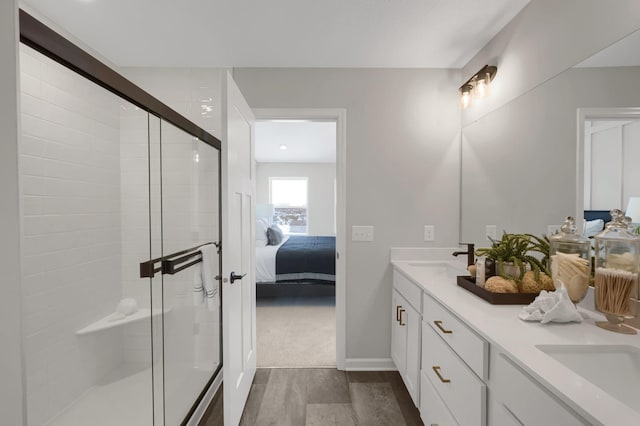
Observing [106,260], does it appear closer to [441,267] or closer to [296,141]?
[441,267]

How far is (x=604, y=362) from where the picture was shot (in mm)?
931

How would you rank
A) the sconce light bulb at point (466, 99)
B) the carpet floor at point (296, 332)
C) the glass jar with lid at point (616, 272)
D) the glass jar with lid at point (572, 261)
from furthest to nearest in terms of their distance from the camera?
the carpet floor at point (296, 332), the sconce light bulb at point (466, 99), the glass jar with lid at point (572, 261), the glass jar with lid at point (616, 272)

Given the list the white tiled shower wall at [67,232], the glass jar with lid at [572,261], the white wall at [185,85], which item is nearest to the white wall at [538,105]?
the glass jar with lid at [572,261]

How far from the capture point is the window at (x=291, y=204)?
7.43m

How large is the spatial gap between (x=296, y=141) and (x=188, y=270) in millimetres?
3743

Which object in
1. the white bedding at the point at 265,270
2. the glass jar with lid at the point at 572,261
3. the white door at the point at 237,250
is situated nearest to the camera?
the glass jar with lid at the point at 572,261

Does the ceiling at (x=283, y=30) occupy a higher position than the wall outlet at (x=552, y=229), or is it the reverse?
the ceiling at (x=283, y=30)

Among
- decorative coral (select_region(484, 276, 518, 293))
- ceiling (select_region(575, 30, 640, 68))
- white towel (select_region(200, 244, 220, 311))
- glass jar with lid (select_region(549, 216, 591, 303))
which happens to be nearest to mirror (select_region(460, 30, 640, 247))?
ceiling (select_region(575, 30, 640, 68))

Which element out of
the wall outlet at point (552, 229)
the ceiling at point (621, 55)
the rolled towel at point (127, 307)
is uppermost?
the ceiling at point (621, 55)

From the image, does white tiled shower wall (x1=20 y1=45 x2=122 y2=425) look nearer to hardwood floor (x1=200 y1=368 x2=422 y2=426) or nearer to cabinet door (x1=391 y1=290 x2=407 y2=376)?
hardwood floor (x1=200 y1=368 x2=422 y2=426)

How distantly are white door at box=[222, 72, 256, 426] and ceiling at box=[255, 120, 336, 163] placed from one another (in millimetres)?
1783

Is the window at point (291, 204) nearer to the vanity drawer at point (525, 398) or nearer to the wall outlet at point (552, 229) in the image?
the wall outlet at point (552, 229)

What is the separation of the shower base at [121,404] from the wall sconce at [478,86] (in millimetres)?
2782

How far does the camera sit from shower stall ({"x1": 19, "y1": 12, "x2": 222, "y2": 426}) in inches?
55.5
